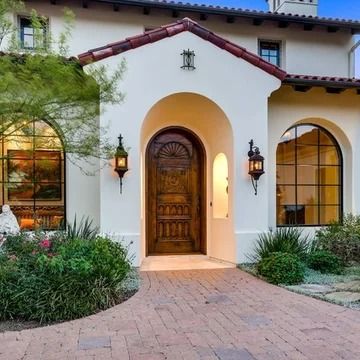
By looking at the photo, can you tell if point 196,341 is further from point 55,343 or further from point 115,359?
point 55,343

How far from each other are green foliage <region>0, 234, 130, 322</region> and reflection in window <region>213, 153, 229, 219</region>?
4121 mm

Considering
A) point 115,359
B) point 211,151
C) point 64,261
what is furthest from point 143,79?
point 115,359

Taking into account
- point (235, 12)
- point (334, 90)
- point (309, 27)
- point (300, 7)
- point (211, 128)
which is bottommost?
point (211, 128)

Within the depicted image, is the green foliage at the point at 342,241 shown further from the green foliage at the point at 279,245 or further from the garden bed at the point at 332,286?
the green foliage at the point at 279,245

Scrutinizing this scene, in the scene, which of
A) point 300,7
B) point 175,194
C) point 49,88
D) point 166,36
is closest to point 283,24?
point 300,7

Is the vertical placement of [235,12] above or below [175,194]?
above

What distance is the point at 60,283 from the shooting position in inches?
213

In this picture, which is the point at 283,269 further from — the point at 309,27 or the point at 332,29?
the point at 332,29

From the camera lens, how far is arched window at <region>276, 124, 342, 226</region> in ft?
34.5

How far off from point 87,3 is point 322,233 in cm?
862

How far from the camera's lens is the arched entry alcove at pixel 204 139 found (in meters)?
8.98

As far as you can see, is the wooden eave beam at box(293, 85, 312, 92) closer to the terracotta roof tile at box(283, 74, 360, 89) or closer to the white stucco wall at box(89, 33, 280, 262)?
the terracotta roof tile at box(283, 74, 360, 89)

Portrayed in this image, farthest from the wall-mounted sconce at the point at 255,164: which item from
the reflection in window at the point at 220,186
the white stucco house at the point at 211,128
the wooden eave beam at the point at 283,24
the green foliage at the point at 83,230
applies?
the wooden eave beam at the point at 283,24

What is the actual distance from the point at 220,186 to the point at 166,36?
3908 mm
